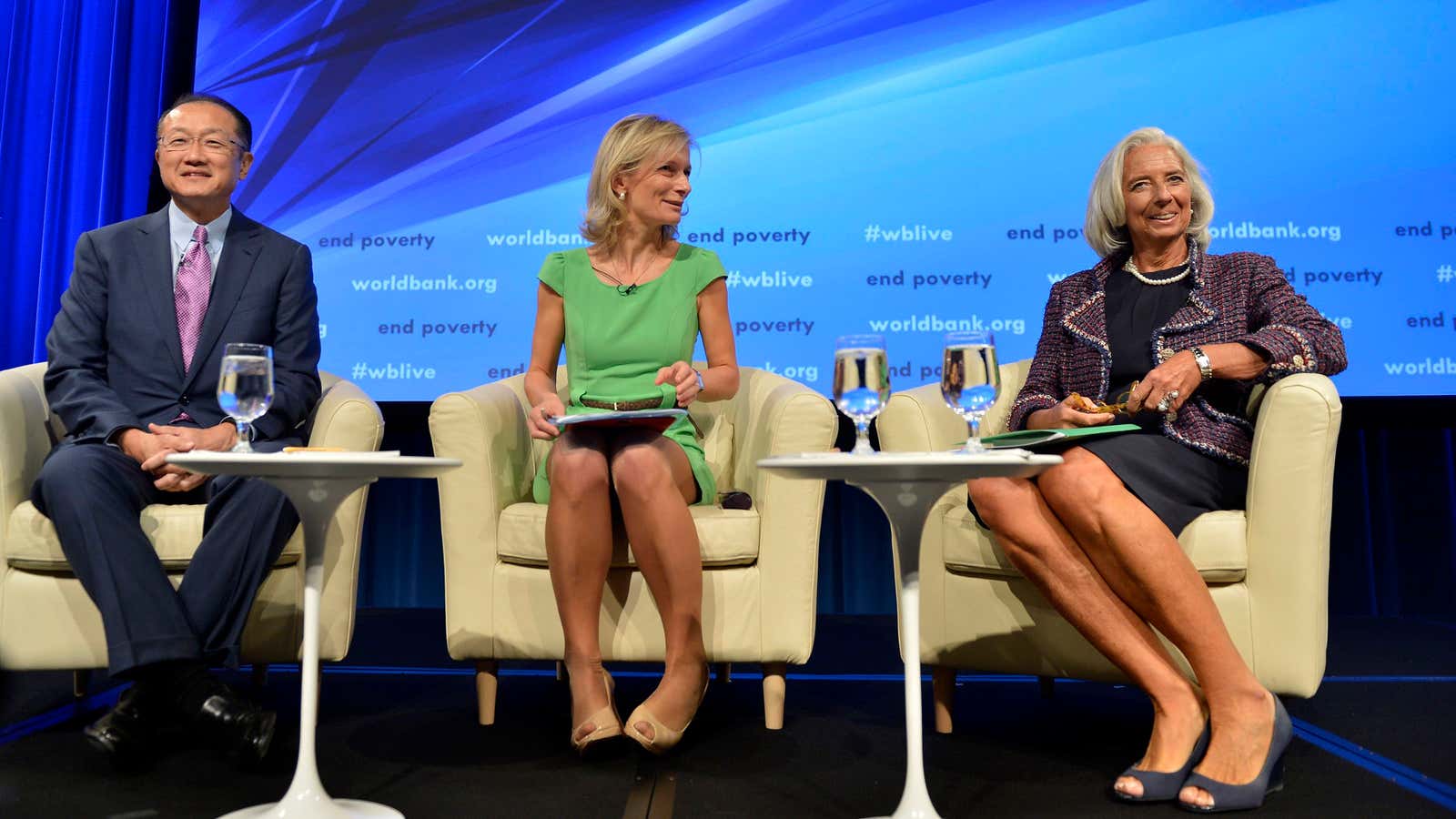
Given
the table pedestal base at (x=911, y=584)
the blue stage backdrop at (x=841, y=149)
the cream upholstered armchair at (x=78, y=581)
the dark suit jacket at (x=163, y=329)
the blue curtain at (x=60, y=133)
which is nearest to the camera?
the table pedestal base at (x=911, y=584)

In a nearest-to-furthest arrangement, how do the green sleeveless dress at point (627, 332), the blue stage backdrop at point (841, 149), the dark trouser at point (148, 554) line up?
the dark trouser at point (148, 554) → the green sleeveless dress at point (627, 332) → the blue stage backdrop at point (841, 149)

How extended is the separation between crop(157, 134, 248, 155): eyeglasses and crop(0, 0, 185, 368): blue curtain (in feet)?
5.81

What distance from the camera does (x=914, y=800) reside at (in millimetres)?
1506

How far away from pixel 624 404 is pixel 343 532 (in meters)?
0.62

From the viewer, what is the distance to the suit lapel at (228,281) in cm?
229

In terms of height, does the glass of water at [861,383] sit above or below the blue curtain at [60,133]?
below

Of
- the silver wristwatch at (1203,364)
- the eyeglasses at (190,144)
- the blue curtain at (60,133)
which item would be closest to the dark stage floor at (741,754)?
the silver wristwatch at (1203,364)

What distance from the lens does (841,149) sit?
3680mm

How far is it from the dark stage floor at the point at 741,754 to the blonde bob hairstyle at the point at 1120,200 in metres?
1.04

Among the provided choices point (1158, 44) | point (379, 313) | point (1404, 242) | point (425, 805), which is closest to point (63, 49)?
point (379, 313)

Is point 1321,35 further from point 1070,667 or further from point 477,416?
point 477,416

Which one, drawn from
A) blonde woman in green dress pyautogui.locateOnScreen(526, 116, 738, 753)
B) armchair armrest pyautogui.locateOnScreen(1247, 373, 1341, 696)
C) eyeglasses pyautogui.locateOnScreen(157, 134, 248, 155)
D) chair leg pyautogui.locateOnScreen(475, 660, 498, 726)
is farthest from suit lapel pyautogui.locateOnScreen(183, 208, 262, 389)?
armchair armrest pyautogui.locateOnScreen(1247, 373, 1341, 696)

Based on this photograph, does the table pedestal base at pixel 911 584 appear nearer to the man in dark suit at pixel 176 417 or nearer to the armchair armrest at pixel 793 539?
the armchair armrest at pixel 793 539

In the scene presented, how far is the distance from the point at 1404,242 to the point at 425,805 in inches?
134
